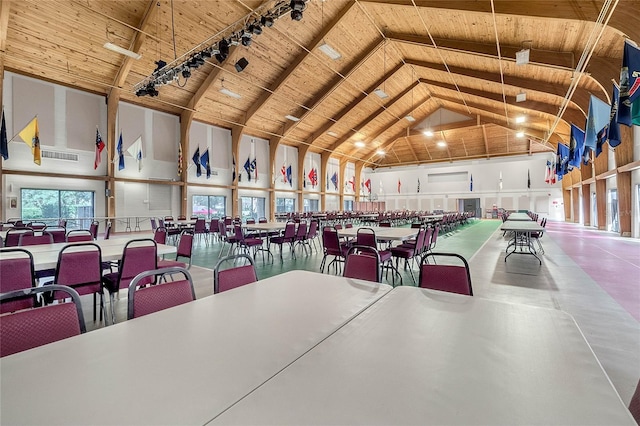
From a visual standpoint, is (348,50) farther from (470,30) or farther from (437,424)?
(437,424)

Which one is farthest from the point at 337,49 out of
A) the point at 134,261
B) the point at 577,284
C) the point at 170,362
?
the point at 170,362

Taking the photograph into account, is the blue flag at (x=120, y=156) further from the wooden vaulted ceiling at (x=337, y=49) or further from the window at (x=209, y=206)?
the window at (x=209, y=206)

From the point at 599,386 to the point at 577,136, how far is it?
38.7 ft

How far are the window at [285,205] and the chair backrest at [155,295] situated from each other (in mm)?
18328

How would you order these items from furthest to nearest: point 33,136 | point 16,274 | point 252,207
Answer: point 252,207, point 33,136, point 16,274

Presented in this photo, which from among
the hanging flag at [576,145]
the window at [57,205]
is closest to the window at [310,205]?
the window at [57,205]

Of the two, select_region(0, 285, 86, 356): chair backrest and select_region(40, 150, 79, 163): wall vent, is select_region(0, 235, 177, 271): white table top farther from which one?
select_region(40, 150, 79, 163): wall vent

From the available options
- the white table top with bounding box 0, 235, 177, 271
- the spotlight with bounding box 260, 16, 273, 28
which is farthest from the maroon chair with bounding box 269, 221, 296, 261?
the spotlight with bounding box 260, 16, 273, 28

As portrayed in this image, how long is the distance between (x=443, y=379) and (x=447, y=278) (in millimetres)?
1354

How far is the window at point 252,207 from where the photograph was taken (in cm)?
1789

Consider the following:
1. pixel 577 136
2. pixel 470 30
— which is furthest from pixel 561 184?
pixel 470 30

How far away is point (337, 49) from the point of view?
1201 cm

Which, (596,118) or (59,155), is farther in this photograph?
(59,155)

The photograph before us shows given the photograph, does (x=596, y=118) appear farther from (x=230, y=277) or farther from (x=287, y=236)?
(x=230, y=277)
